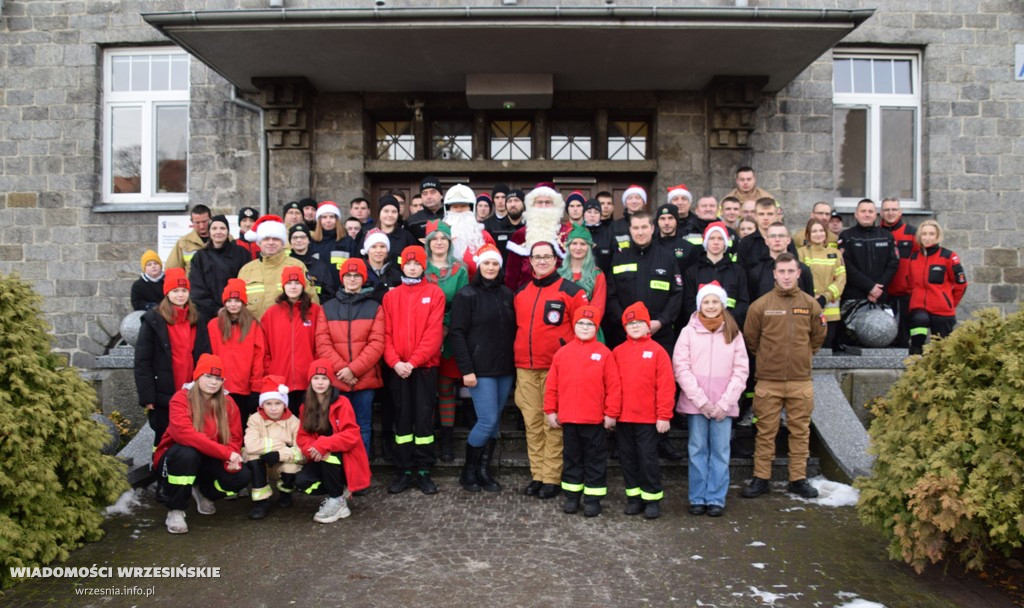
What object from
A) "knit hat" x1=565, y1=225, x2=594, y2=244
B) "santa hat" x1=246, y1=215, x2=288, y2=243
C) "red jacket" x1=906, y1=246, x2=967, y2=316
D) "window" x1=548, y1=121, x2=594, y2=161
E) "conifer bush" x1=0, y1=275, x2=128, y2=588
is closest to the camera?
"conifer bush" x1=0, y1=275, x2=128, y2=588

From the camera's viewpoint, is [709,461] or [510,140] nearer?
Answer: [709,461]

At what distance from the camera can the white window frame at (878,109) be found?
10164mm

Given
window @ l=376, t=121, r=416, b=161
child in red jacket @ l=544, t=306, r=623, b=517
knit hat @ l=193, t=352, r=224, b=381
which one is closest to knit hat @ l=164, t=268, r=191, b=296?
knit hat @ l=193, t=352, r=224, b=381

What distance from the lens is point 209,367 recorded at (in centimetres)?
526

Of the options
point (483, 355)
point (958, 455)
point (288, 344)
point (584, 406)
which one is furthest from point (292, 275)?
point (958, 455)

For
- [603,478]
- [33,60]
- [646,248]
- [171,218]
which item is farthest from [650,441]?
[33,60]

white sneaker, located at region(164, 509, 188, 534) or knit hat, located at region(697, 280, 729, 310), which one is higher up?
knit hat, located at region(697, 280, 729, 310)

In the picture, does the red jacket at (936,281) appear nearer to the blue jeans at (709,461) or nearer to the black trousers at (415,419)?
the blue jeans at (709,461)

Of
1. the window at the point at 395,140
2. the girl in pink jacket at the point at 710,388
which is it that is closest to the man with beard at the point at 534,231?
the girl in pink jacket at the point at 710,388

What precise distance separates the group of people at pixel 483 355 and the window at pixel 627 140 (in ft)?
11.4

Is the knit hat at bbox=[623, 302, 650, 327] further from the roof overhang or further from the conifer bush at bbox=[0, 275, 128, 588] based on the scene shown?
the conifer bush at bbox=[0, 275, 128, 588]

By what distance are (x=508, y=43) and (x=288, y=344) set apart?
14.2 feet

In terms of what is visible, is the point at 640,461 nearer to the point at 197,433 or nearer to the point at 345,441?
the point at 345,441

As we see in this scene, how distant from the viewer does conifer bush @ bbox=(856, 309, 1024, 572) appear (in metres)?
3.99
